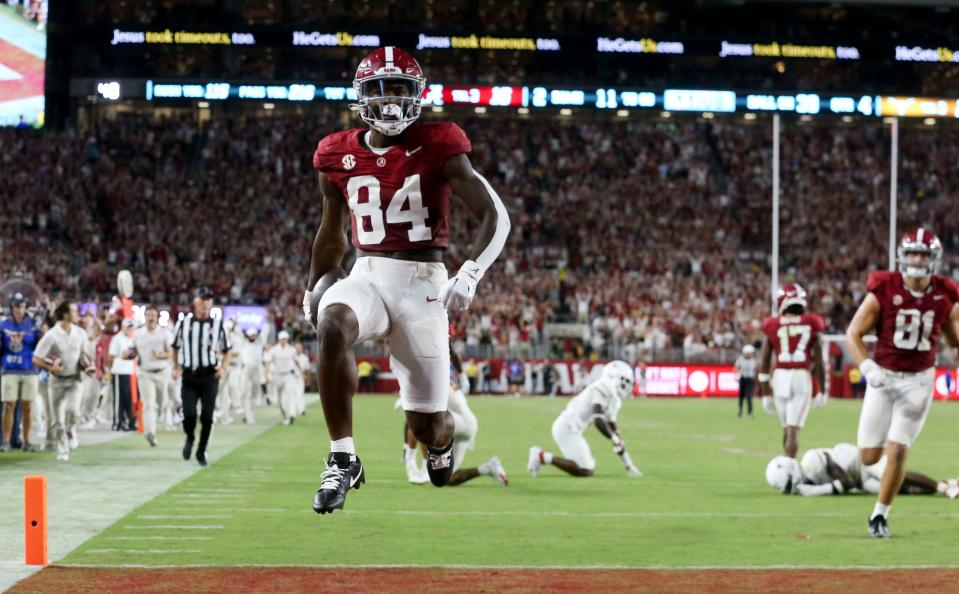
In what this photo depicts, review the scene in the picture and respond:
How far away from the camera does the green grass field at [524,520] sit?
9.11 meters

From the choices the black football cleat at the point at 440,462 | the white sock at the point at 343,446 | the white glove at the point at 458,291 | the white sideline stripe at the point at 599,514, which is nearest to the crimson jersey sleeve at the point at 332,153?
the white glove at the point at 458,291

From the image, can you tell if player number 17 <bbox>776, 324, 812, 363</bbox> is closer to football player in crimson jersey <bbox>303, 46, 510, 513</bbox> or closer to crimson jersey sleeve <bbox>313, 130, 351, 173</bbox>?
football player in crimson jersey <bbox>303, 46, 510, 513</bbox>

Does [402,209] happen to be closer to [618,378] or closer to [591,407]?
[618,378]

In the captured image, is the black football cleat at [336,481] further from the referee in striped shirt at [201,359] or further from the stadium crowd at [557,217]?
the stadium crowd at [557,217]

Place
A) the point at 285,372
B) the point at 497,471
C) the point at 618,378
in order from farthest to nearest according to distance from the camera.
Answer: the point at 285,372 → the point at 618,378 → the point at 497,471

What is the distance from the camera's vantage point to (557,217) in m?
44.7

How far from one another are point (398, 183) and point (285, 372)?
1752cm

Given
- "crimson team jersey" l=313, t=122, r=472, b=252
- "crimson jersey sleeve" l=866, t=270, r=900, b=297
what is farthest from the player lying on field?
"crimson team jersey" l=313, t=122, r=472, b=252

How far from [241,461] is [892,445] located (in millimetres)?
8735

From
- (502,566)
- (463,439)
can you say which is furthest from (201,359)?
(502,566)

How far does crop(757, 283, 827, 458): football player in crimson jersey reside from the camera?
565 inches

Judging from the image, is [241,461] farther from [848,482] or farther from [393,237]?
[393,237]

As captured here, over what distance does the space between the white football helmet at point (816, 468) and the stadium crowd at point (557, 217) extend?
24435 mm

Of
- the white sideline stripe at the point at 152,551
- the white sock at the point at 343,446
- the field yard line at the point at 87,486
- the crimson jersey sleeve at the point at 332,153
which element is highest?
the crimson jersey sleeve at the point at 332,153
